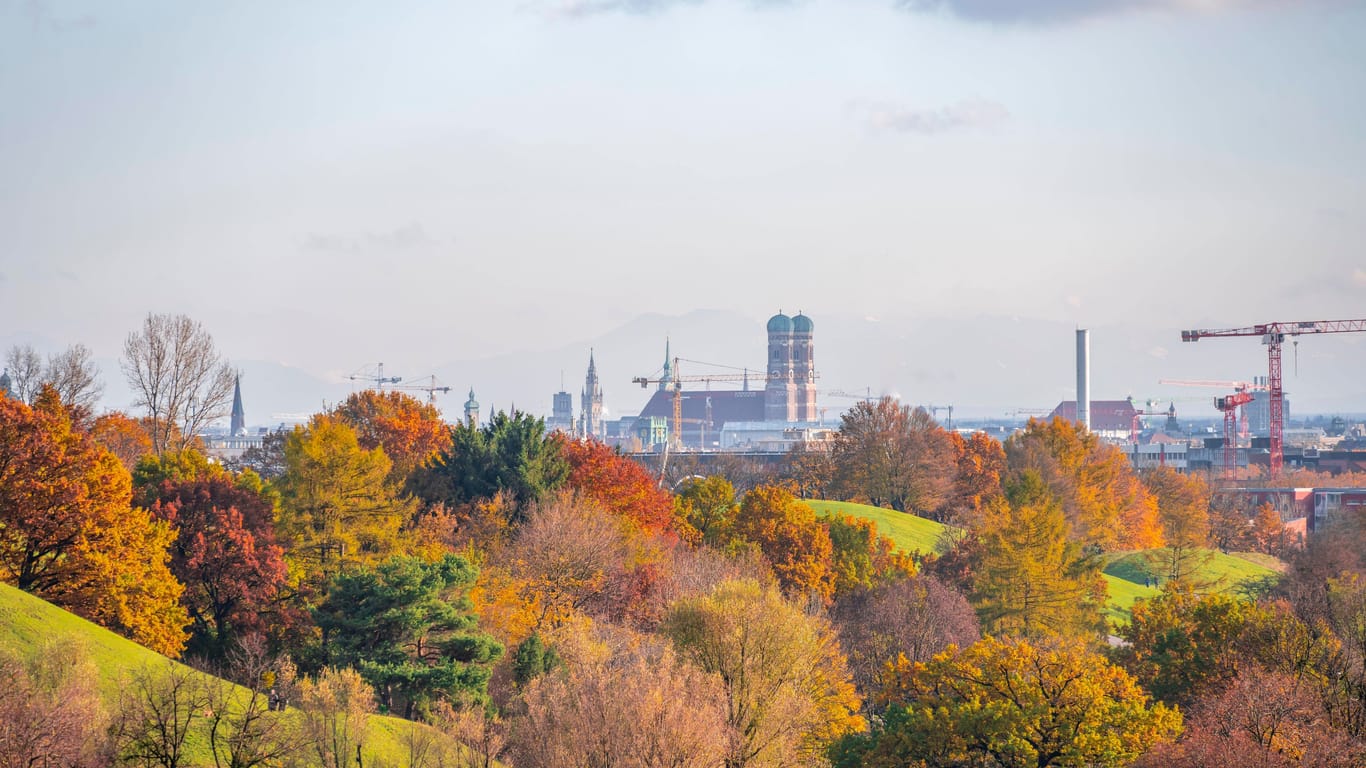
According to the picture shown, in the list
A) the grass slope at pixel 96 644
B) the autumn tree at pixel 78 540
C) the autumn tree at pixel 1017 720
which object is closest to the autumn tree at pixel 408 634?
the grass slope at pixel 96 644

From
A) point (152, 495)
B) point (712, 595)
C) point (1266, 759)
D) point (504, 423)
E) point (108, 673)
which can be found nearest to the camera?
point (1266, 759)

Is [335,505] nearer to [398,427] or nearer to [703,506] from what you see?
[703,506]

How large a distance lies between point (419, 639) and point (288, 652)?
471cm

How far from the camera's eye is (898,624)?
55.3 m

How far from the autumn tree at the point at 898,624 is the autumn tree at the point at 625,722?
15845mm

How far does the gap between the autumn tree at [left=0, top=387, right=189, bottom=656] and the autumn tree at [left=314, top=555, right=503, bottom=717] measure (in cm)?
480

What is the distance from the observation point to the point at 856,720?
4400 cm

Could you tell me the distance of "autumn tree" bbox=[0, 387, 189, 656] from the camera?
43.8 meters

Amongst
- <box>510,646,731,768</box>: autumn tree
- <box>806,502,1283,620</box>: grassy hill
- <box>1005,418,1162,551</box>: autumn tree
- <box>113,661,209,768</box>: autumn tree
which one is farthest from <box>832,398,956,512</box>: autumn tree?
<box>113,661,209,768</box>: autumn tree

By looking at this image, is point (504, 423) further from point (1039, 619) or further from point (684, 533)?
point (1039, 619)

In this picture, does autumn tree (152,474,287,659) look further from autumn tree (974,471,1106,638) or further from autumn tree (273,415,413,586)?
autumn tree (974,471,1106,638)

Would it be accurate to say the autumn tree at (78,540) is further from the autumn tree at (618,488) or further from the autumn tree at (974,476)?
the autumn tree at (974,476)

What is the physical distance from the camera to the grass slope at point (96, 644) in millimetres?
37469

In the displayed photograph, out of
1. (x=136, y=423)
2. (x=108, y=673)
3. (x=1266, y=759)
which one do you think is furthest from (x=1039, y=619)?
(x=136, y=423)
